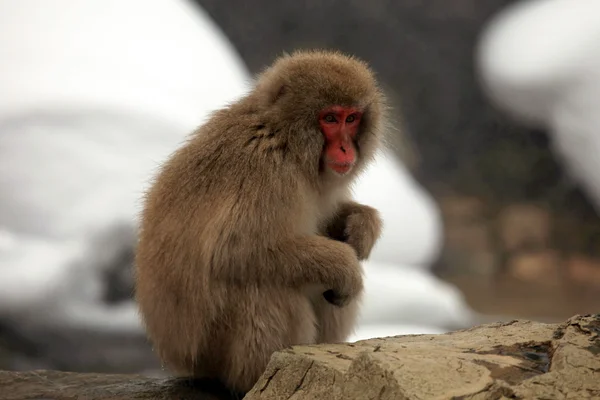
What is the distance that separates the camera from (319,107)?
286 centimetres

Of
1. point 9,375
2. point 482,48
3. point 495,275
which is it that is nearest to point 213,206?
point 9,375

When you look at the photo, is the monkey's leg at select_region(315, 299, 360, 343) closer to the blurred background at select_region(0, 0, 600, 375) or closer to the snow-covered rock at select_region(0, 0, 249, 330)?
the blurred background at select_region(0, 0, 600, 375)

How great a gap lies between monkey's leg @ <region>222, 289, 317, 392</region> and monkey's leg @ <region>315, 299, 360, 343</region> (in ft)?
0.83

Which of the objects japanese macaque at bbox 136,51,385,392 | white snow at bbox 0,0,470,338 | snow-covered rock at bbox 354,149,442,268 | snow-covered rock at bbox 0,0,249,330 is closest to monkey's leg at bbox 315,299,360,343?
japanese macaque at bbox 136,51,385,392

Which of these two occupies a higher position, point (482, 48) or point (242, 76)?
point (482, 48)

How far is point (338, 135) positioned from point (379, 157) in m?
3.62

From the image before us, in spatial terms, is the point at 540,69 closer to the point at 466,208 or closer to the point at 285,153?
the point at 466,208

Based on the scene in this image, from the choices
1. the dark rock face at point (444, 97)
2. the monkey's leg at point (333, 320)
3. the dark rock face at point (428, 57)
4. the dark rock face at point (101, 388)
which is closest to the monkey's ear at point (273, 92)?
the monkey's leg at point (333, 320)

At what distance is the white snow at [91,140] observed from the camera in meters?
5.16

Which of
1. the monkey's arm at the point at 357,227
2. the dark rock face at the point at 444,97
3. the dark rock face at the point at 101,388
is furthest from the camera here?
the dark rock face at the point at 444,97

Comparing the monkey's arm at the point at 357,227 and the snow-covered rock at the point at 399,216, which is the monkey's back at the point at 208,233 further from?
the snow-covered rock at the point at 399,216

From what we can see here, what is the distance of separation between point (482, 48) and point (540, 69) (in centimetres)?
87

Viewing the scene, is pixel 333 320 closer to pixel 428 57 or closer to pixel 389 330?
pixel 389 330

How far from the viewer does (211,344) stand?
9.62 feet
